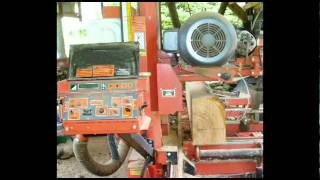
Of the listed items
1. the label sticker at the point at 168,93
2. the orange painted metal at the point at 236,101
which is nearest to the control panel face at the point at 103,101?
the label sticker at the point at 168,93

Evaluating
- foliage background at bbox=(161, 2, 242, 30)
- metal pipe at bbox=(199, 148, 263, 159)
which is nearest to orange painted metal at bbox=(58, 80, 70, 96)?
foliage background at bbox=(161, 2, 242, 30)

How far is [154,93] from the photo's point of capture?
2.56m

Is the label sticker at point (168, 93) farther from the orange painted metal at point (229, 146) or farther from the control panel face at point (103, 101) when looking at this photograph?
the orange painted metal at point (229, 146)

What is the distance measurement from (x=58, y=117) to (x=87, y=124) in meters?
0.24

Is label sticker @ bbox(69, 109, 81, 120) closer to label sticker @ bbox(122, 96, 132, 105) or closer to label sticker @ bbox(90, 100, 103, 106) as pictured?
label sticker @ bbox(90, 100, 103, 106)

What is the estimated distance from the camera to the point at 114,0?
239 cm

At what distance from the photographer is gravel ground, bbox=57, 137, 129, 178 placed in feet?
8.52

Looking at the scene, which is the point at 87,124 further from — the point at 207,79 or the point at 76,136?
the point at 207,79

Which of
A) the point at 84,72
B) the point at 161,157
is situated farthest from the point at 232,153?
the point at 84,72

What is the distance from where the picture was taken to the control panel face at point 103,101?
217cm

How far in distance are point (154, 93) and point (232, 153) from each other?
2.39 feet

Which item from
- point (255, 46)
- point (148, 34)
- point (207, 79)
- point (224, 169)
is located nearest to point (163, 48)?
point (148, 34)

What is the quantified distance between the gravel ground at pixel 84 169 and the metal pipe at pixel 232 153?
646 mm

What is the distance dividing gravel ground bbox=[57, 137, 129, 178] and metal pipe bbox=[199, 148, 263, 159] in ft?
2.12
